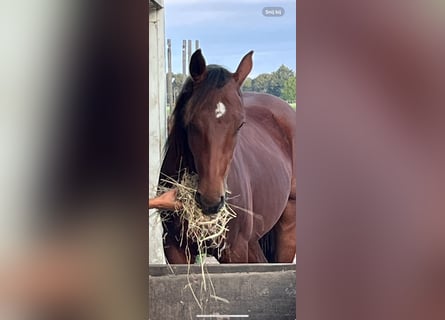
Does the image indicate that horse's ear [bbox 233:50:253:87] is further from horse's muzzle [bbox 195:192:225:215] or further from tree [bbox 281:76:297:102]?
horse's muzzle [bbox 195:192:225:215]

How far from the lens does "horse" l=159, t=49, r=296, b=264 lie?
91 cm

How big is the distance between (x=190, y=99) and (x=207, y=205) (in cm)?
15

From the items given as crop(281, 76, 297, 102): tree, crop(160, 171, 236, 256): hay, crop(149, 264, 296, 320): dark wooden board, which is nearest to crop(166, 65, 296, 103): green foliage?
crop(281, 76, 297, 102): tree

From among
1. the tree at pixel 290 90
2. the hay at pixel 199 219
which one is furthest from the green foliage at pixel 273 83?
the hay at pixel 199 219

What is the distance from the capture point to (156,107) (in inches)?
36.2

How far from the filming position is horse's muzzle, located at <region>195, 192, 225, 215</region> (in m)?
0.91

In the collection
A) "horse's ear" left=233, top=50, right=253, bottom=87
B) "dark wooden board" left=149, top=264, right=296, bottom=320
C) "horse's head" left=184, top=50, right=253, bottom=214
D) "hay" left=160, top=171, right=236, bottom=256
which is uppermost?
"horse's ear" left=233, top=50, right=253, bottom=87

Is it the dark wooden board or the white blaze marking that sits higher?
the white blaze marking

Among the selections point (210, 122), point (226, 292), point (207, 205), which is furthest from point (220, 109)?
point (226, 292)

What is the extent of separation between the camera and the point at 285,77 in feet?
2.97
